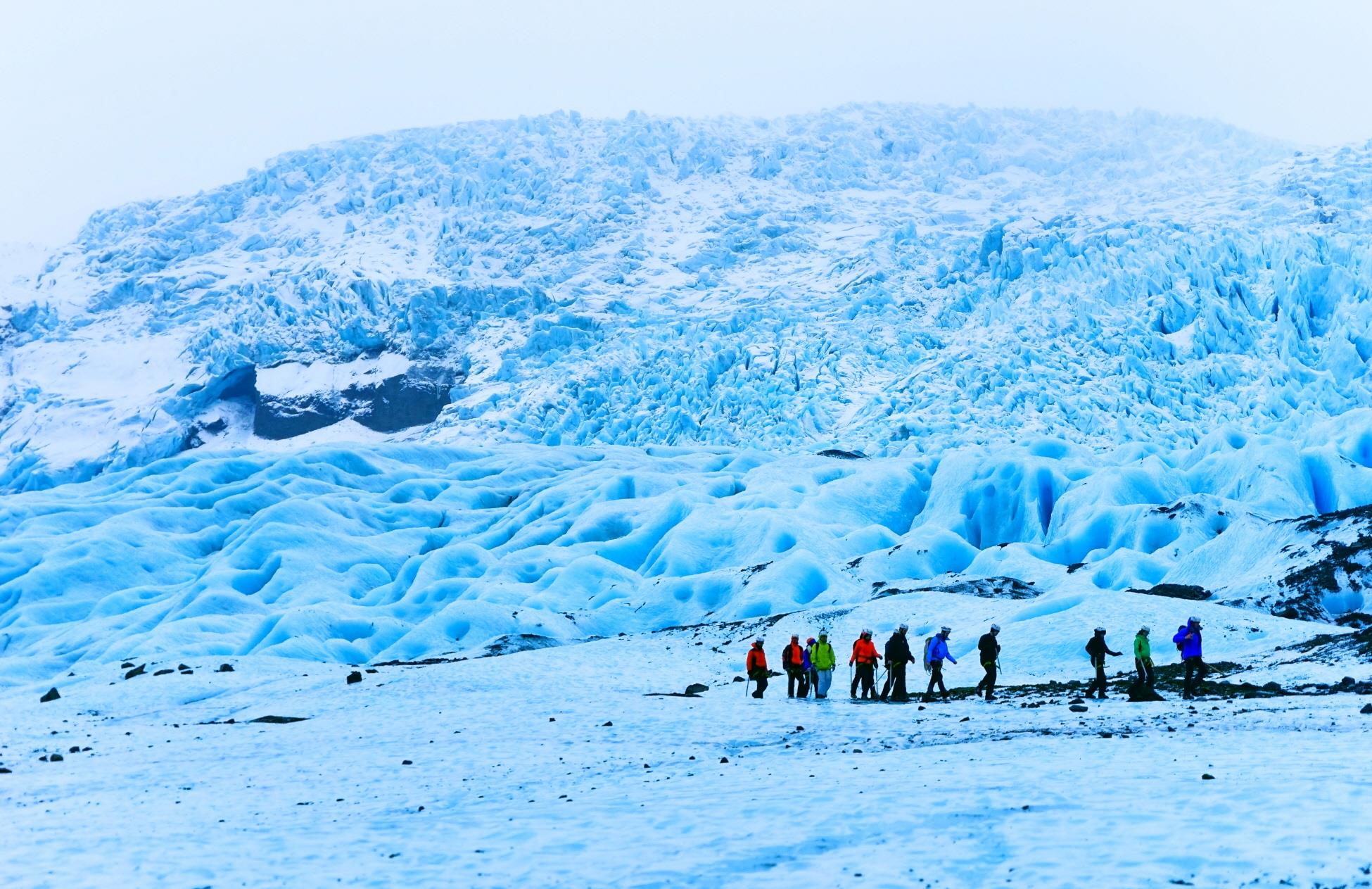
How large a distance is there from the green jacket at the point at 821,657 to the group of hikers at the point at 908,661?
0.01 metres

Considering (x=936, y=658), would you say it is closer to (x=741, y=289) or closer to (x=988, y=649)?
(x=988, y=649)

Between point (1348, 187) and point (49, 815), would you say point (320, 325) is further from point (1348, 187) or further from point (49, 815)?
point (49, 815)

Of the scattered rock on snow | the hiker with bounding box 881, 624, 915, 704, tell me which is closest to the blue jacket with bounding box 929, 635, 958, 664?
the hiker with bounding box 881, 624, 915, 704

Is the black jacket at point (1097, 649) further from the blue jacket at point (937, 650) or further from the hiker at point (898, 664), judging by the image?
the hiker at point (898, 664)

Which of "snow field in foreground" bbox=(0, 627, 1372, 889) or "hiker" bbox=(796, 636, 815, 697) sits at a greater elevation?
"hiker" bbox=(796, 636, 815, 697)

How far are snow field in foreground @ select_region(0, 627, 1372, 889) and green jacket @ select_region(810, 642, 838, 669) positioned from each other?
73 cm

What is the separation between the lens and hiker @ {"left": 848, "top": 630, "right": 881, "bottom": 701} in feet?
73.4

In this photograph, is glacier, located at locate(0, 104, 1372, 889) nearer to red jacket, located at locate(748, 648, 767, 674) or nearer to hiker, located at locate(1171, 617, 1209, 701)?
hiker, located at locate(1171, 617, 1209, 701)

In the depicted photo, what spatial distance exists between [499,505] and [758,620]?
93.9ft

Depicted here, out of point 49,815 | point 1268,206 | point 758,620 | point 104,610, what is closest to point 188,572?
point 104,610

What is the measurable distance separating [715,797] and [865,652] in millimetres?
9697

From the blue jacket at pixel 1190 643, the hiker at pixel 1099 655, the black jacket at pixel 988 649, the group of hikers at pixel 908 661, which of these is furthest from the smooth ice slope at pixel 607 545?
the blue jacket at pixel 1190 643

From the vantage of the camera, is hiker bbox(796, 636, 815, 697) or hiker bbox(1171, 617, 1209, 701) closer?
hiker bbox(1171, 617, 1209, 701)

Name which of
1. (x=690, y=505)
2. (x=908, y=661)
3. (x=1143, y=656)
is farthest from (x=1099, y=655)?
(x=690, y=505)
